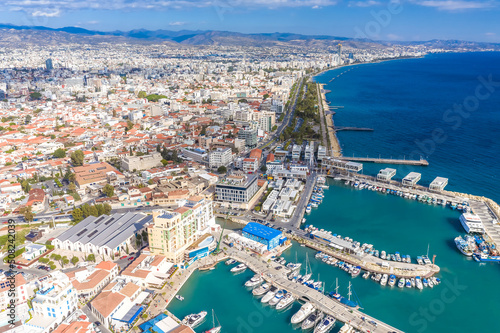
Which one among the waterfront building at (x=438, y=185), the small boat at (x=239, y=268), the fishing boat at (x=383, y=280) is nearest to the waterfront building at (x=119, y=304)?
the small boat at (x=239, y=268)

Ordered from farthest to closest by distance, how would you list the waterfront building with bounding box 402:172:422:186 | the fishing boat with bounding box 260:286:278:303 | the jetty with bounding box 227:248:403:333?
the waterfront building with bounding box 402:172:422:186 → the fishing boat with bounding box 260:286:278:303 → the jetty with bounding box 227:248:403:333

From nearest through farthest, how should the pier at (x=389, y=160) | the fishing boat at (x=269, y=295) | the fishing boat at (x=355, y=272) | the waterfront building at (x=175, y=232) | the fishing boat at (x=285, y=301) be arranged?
1. the fishing boat at (x=285, y=301)
2. the fishing boat at (x=269, y=295)
3. the fishing boat at (x=355, y=272)
4. the waterfront building at (x=175, y=232)
5. the pier at (x=389, y=160)

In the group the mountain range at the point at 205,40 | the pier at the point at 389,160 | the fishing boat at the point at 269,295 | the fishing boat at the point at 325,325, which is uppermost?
the mountain range at the point at 205,40

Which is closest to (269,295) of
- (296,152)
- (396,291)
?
(396,291)

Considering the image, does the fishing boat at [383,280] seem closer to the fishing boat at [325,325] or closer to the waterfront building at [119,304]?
the fishing boat at [325,325]

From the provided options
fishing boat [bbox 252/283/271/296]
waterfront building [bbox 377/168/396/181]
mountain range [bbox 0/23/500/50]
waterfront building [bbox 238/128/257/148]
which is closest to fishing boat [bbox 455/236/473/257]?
waterfront building [bbox 377/168/396/181]

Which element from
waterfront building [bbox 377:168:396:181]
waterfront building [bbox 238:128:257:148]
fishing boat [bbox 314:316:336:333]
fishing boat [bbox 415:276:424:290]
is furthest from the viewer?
waterfront building [bbox 238:128:257:148]

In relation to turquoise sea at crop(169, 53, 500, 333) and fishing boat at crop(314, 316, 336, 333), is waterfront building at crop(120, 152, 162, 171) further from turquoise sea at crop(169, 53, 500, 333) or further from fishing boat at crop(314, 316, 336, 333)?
fishing boat at crop(314, 316, 336, 333)

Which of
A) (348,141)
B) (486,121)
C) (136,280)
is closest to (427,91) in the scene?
(486,121)
